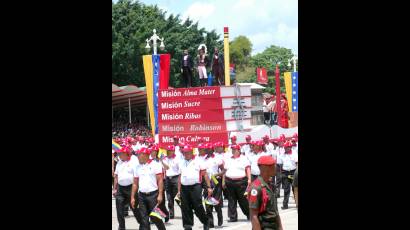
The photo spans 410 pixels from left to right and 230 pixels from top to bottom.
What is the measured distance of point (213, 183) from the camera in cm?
1816

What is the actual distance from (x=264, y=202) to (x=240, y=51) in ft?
322

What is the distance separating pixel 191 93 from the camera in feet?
71.5

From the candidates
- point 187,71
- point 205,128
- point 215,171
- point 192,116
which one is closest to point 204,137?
point 205,128

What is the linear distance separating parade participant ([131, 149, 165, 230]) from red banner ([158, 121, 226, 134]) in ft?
24.7

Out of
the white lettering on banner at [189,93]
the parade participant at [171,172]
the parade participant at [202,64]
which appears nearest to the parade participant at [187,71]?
the parade participant at [202,64]

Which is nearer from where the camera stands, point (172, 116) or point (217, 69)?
point (172, 116)

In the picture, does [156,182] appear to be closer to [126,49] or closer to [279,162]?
[279,162]

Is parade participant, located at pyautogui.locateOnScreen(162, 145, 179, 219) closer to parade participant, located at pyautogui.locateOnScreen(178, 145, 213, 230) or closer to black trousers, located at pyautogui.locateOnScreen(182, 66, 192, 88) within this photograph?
parade participant, located at pyautogui.locateOnScreen(178, 145, 213, 230)

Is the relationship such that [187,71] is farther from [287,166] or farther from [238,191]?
[238,191]

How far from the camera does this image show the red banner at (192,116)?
70.6 ft

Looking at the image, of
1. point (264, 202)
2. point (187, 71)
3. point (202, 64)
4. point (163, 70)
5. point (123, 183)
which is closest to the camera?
point (264, 202)

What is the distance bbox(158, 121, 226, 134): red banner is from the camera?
21.6 m
